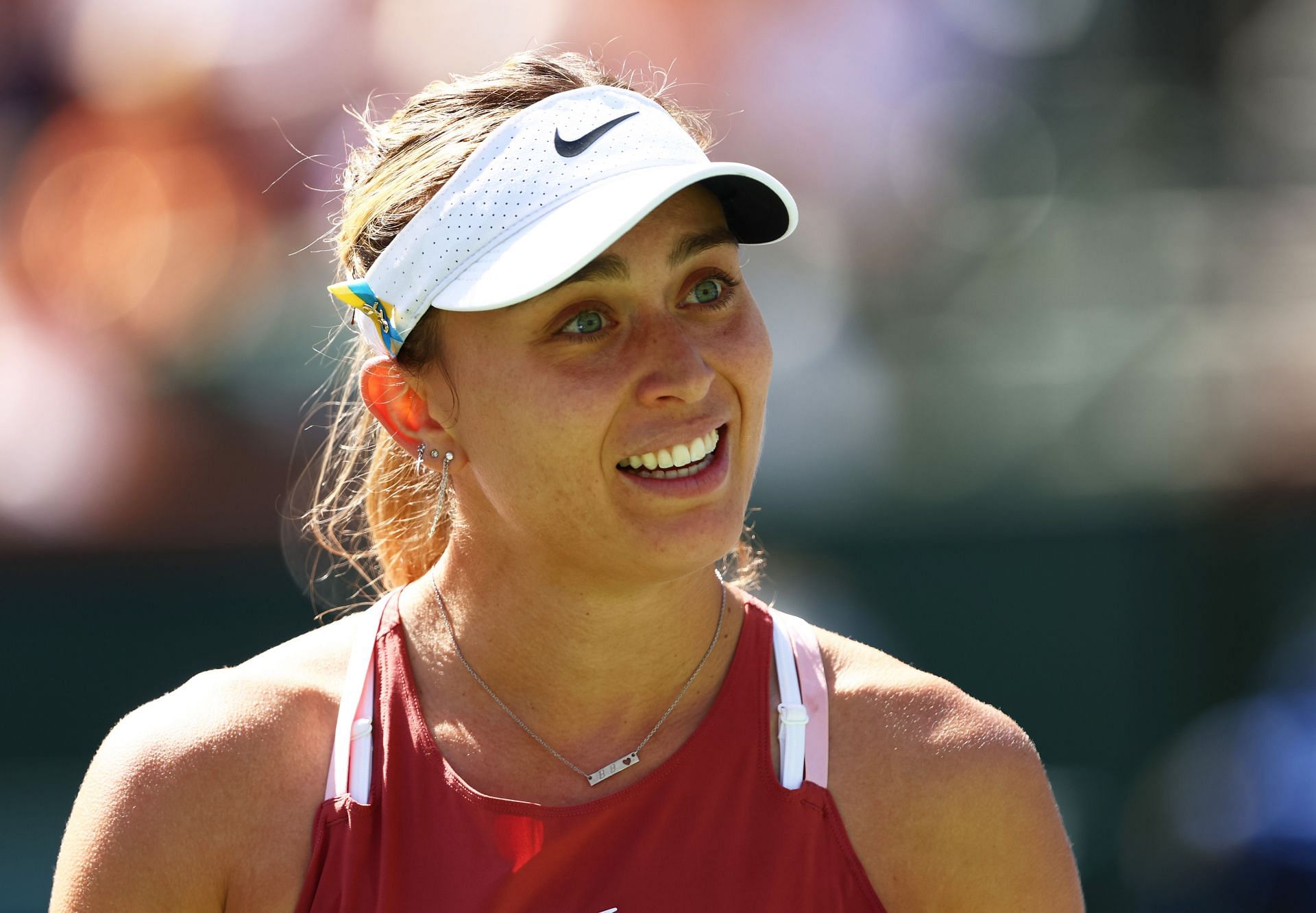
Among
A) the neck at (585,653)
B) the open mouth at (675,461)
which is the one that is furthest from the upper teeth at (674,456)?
the neck at (585,653)

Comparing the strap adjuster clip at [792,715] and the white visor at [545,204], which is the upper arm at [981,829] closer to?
the strap adjuster clip at [792,715]

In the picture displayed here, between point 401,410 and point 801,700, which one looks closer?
point 801,700

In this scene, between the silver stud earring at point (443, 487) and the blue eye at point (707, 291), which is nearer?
the blue eye at point (707, 291)

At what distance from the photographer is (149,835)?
178cm

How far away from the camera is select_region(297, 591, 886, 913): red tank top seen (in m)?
1.76

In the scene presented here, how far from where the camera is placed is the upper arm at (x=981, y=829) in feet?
5.98

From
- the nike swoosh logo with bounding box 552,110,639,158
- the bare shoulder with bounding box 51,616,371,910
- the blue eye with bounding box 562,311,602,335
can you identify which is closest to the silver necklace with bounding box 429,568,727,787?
the bare shoulder with bounding box 51,616,371,910

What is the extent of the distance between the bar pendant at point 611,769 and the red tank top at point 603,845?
0.15 feet

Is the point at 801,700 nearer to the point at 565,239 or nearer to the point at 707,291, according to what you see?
the point at 707,291

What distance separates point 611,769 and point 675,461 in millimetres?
429

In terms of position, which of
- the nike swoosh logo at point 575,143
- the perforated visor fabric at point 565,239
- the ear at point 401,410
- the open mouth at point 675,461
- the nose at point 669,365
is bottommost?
the open mouth at point 675,461

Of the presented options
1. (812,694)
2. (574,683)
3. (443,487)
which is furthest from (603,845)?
(443,487)

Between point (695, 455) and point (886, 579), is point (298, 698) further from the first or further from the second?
point (886, 579)

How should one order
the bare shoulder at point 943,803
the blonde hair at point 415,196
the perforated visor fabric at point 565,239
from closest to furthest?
the perforated visor fabric at point 565,239 < the bare shoulder at point 943,803 < the blonde hair at point 415,196
